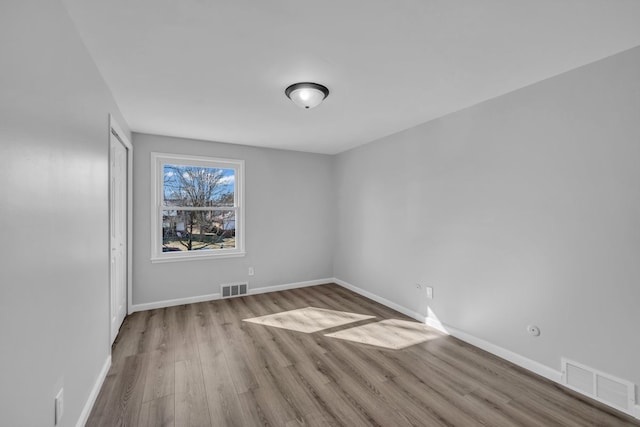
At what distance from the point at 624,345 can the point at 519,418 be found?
882 mm

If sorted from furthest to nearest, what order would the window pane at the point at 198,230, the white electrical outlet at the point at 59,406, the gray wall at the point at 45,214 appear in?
the window pane at the point at 198,230
the white electrical outlet at the point at 59,406
the gray wall at the point at 45,214

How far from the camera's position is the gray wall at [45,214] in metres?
1.05

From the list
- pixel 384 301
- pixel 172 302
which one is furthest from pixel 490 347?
pixel 172 302

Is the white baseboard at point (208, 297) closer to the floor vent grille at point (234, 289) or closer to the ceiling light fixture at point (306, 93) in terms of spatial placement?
the floor vent grille at point (234, 289)

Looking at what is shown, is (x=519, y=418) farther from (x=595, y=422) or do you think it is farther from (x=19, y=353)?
(x=19, y=353)

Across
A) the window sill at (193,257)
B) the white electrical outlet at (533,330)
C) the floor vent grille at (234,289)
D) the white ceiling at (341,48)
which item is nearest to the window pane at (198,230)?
the window sill at (193,257)

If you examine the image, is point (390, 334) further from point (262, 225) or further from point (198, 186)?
point (198, 186)

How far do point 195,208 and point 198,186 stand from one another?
0.35 metres

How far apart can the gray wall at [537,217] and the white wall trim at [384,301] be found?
10 cm

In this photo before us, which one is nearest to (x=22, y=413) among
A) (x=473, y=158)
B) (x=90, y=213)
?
(x=90, y=213)

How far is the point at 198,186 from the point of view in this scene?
14.4 ft

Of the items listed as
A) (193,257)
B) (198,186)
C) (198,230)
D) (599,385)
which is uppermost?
(198,186)

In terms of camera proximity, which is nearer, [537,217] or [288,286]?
[537,217]

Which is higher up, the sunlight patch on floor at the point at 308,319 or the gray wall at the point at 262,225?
the gray wall at the point at 262,225
